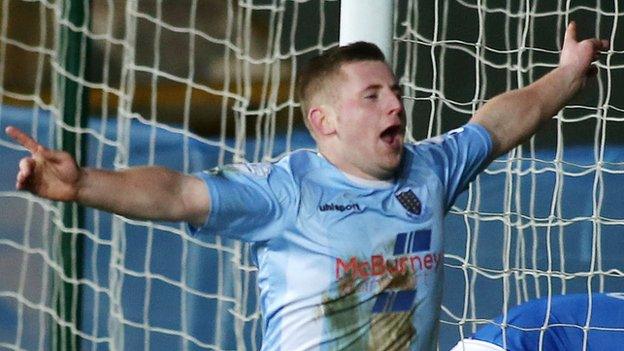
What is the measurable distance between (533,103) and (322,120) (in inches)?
17.3

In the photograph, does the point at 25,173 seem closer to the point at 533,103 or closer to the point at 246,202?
the point at 246,202

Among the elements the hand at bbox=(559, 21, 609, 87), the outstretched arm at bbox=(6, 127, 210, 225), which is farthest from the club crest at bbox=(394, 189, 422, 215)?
the hand at bbox=(559, 21, 609, 87)

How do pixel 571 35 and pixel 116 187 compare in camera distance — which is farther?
pixel 571 35

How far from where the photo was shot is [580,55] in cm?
265

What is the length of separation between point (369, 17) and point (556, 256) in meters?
1.96

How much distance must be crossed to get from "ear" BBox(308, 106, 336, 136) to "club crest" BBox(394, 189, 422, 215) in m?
0.16

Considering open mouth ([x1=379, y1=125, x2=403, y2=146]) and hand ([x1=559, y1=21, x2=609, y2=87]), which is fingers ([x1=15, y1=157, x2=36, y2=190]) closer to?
open mouth ([x1=379, y1=125, x2=403, y2=146])

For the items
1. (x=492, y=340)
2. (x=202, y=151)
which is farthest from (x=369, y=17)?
(x=202, y=151)

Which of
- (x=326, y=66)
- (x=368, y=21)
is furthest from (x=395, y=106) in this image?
(x=368, y=21)

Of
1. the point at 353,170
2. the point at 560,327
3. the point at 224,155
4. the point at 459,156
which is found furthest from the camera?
the point at 224,155

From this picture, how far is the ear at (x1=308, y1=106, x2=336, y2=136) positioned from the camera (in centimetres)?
239

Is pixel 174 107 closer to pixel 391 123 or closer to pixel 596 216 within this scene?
pixel 596 216

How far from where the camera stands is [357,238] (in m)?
2.31

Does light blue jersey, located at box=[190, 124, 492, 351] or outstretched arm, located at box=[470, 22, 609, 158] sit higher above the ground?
outstretched arm, located at box=[470, 22, 609, 158]
